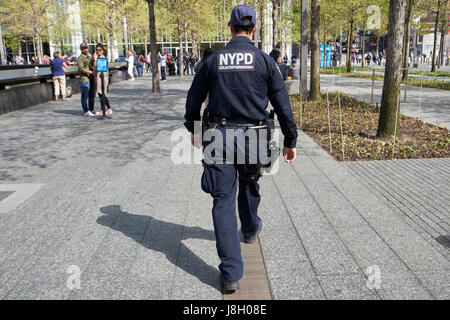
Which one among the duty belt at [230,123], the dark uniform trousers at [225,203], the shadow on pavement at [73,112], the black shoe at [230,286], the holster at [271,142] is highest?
the duty belt at [230,123]

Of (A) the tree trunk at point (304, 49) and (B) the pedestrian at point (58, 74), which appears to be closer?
(A) the tree trunk at point (304, 49)

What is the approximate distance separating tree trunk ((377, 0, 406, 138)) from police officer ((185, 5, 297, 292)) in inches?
228

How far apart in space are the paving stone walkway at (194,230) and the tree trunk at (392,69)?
1530 mm

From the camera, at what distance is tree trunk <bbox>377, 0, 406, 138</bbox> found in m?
8.03

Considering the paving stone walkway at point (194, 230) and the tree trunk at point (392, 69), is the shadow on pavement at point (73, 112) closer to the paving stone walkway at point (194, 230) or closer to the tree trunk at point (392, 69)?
the paving stone walkway at point (194, 230)

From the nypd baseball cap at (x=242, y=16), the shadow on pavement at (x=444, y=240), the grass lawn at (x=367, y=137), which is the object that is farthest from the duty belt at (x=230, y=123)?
the grass lawn at (x=367, y=137)

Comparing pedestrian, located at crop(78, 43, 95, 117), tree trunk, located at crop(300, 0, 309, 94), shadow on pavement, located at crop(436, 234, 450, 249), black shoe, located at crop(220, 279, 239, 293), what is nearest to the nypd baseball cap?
black shoe, located at crop(220, 279, 239, 293)

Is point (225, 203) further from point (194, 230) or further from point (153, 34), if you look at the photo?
point (153, 34)

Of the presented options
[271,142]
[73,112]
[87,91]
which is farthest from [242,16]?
[73,112]

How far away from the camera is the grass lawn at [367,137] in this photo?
7.55m

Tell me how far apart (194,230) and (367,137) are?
5543mm

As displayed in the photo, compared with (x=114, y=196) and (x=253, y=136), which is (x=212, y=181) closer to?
(x=253, y=136)
